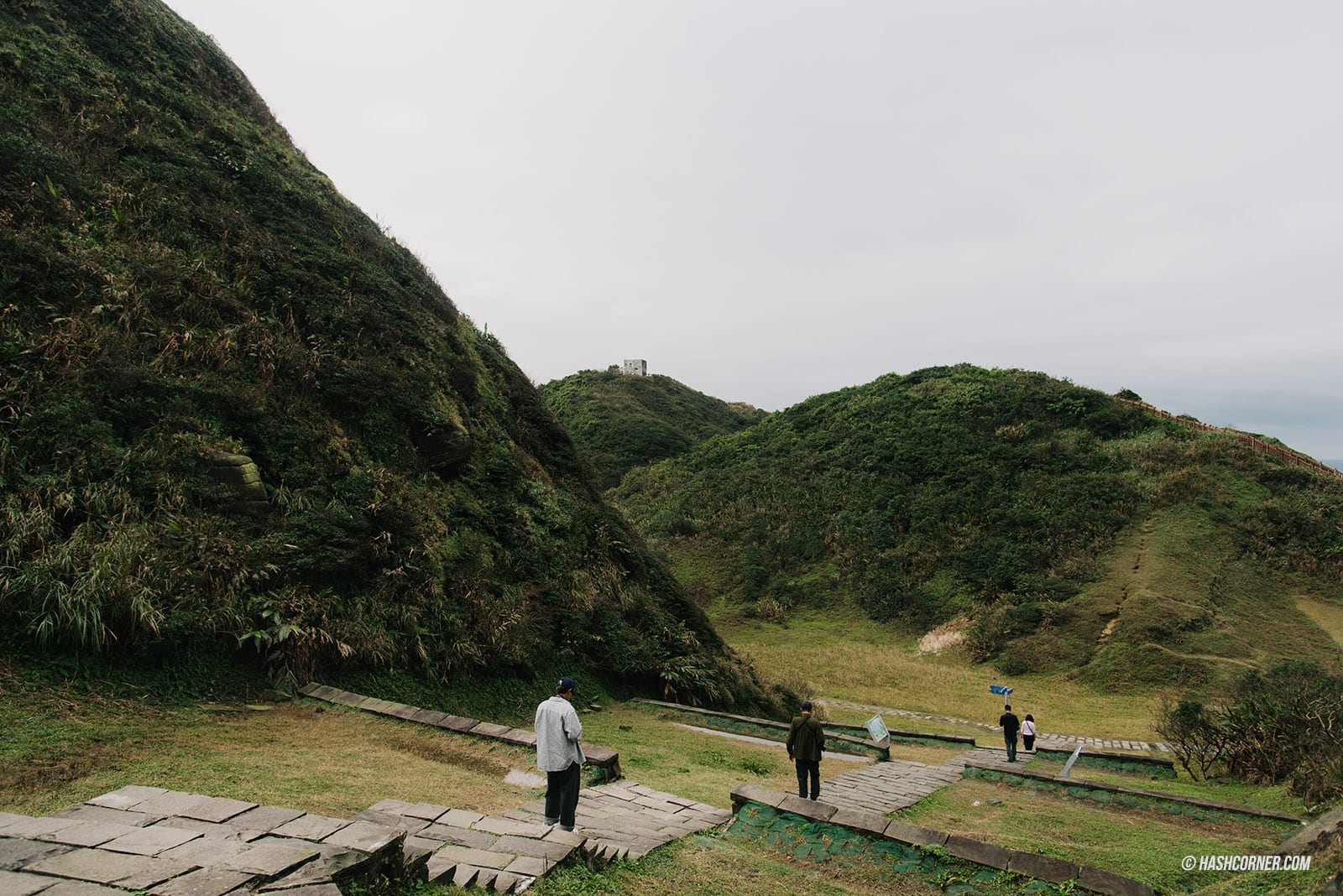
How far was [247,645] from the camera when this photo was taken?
8828 millimetres

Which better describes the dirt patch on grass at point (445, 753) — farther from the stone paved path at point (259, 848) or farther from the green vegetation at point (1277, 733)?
the green vegetation at point (1277, 733)

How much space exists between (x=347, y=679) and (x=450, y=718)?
1.76 meters

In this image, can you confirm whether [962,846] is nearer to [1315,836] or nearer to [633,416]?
[1315,836]

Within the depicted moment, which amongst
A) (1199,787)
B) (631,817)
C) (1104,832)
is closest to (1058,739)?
(1199,787)

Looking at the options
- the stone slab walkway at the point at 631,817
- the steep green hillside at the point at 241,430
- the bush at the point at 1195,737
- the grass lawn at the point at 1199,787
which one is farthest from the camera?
the bush at the point at 1195,737

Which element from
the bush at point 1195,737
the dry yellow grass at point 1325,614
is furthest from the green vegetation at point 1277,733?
the dry yellow grass at point 1325,614

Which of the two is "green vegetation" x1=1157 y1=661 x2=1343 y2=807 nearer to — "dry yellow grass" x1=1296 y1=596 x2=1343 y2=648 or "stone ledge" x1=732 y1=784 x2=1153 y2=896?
"stone ledge" x1=732 y1=784 x2=1153 y2=896

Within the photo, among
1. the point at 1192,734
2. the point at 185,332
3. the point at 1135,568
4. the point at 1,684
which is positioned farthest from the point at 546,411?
the point at 1135,568

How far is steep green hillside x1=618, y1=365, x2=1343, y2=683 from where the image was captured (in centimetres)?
2311

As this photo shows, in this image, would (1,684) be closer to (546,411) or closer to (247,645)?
(247,645)

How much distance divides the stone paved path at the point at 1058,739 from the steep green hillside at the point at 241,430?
5.58m

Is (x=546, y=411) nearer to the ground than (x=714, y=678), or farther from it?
farther from it

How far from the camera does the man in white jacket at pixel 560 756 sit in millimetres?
5684

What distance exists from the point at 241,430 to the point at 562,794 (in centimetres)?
828
